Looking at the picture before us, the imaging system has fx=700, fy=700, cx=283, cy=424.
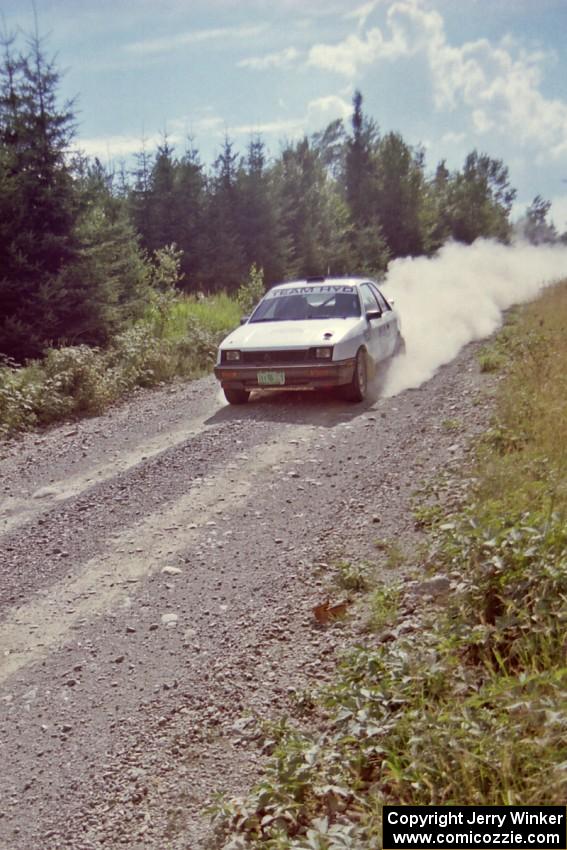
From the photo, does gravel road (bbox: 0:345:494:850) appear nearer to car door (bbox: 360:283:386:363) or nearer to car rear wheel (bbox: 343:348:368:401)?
car rear wheel (bbox: 343:348:368:401)

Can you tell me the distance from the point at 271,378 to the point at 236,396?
84 centimetres

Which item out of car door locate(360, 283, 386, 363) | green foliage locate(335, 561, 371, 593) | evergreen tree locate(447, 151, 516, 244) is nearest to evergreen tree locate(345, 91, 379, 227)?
evergreen tree locate(447, 151, 516, 244)

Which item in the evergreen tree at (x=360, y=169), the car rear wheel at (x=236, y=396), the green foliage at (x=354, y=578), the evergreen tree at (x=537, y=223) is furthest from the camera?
the evergreen tree at (x=537, y=223)

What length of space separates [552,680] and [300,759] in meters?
1.04

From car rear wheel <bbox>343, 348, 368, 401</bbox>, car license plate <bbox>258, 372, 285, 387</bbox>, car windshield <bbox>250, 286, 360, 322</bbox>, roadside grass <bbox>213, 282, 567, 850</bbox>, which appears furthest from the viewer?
car windshield <bbox>250, 286, 360, 322</bbox>

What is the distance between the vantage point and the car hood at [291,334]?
381 inches

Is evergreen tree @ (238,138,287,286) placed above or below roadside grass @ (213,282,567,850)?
above

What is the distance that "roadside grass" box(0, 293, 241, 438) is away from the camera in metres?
10.6

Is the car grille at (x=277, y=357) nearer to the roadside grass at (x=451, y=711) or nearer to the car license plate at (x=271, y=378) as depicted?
the car license plate at (x=271, y=378)

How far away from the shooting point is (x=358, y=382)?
32.6 ft

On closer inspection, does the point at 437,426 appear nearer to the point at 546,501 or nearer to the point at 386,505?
the point at 386,505

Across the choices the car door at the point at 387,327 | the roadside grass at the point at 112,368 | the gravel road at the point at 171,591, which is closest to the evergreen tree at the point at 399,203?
the roadside grass at the point at 112,368

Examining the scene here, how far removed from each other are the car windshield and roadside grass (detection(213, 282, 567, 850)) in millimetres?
6573

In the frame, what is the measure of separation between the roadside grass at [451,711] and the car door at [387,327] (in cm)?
736
